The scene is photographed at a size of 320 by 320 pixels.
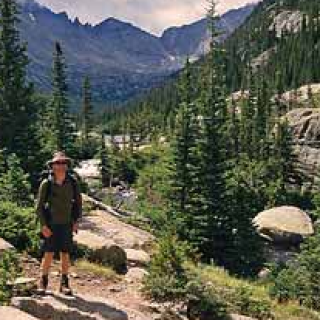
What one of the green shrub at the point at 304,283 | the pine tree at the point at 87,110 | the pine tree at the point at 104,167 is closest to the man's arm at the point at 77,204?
the green shrub at the point at 304,283

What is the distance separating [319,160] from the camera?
2808 inches

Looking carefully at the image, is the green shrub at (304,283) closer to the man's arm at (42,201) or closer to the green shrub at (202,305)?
the green shrub at (202,305)

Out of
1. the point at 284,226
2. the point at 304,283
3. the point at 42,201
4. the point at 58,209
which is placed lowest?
the point at 284,226

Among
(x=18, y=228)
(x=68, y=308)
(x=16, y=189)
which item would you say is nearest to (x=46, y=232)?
(x=68, y=308)

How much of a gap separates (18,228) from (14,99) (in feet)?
56.0

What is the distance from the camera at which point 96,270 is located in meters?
14.8

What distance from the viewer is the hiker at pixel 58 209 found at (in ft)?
36.3

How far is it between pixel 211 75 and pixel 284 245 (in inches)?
666

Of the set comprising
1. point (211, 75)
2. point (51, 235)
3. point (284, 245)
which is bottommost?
point (284, 245)

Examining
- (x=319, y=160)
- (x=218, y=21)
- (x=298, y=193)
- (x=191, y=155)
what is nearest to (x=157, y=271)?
(x=191, y=155)

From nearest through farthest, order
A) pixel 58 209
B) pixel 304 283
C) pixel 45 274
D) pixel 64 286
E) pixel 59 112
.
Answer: pixel 58 209, pixel 45 274, pixel 64 286, pixel 304 283, pixel 59 112

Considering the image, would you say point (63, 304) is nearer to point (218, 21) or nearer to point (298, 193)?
point (218, 21)

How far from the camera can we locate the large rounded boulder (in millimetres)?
44969

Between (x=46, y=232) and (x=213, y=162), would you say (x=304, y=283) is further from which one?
(x=46, y=232)
